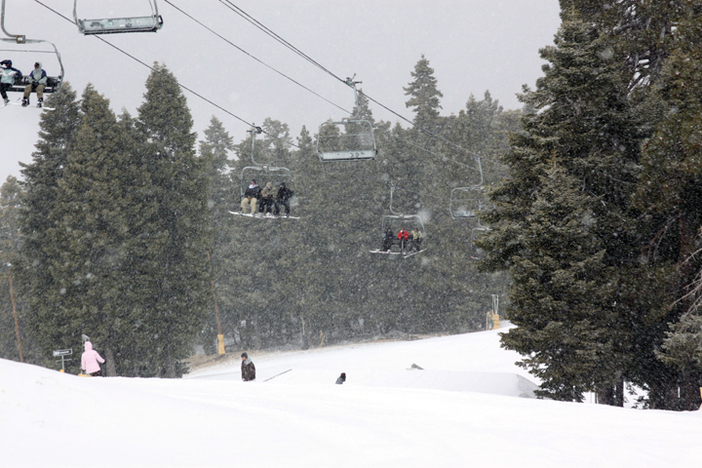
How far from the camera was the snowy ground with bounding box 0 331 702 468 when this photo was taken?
6.25 meters

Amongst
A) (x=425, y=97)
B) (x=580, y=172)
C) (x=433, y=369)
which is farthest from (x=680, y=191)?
(x=425, y=97)

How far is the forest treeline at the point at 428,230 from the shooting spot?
49.9 feet

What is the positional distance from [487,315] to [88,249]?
29.9 metres

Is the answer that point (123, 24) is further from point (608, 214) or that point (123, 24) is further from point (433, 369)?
point (433, 369)

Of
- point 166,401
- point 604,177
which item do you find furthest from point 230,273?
point 166,401

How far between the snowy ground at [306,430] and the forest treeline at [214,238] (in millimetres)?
7690

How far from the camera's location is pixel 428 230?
50.2 metres

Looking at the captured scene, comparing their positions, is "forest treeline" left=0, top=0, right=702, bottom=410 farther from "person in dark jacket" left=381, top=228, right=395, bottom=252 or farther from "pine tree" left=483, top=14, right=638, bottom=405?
"person in dark jacket" left=381, top=228, right=395, bottom=252

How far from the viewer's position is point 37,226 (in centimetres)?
3303

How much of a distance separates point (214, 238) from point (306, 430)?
44.7 metres

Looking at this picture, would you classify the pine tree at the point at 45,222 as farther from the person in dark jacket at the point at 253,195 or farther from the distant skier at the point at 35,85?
the distant skier at the point at 35,85

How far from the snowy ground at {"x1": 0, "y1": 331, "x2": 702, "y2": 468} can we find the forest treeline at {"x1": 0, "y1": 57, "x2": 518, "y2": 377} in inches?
303

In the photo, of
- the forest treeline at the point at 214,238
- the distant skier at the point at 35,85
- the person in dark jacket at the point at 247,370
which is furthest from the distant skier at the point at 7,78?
the person in dark jacket at the point at 247,370

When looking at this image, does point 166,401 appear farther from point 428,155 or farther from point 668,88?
point 428,155
